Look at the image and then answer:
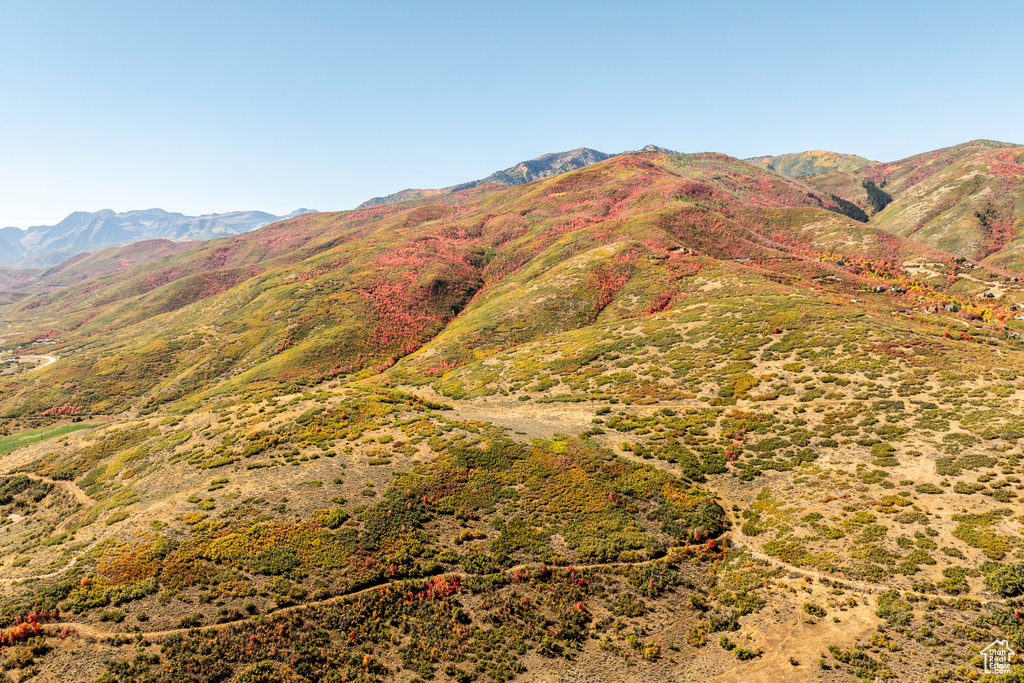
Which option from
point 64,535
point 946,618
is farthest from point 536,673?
point 64,535

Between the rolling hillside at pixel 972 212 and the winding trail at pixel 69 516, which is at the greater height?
the rolling hillside at pixel 972 212

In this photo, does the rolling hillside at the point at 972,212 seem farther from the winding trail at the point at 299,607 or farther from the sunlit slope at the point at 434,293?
the winding trail at the point at 299,607

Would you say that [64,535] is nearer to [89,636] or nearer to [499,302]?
[89,636]

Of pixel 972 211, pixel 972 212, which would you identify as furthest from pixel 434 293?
pixel 972 211

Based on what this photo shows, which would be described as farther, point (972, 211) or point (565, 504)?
point (972, 211)

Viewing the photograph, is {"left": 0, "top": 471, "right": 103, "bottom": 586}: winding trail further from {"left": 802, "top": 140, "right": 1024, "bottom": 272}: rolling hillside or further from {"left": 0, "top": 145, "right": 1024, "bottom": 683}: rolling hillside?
{"left": 802, "top": 140, "right": 1024, "bottom": 272}: rolling hillside

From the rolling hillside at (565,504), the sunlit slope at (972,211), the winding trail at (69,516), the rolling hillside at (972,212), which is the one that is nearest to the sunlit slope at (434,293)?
the rolling hillside at (565,504)

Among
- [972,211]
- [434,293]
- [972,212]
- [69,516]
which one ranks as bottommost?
[69,516]

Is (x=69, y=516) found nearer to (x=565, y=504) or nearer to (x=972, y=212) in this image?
(x=565, y=504)
